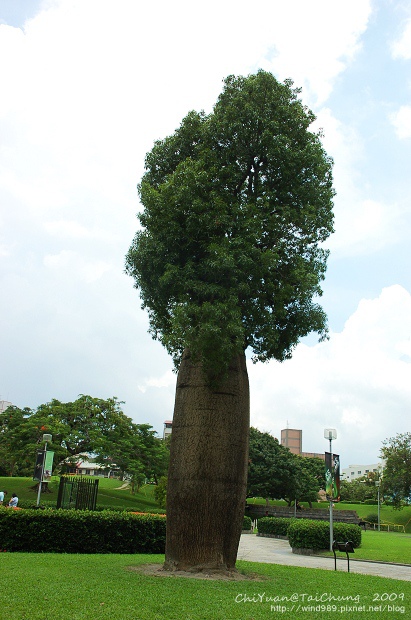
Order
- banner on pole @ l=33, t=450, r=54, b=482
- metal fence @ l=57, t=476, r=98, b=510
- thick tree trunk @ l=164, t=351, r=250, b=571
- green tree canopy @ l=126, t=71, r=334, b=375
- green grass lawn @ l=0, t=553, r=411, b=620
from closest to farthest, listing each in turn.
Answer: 1. green grass lawn @ l=0, t=553, r=411, b=620
2. thick tree trunk @ l=164, t=351, r=250, b=571
3. green tree canopy @ l=126, t=71, r=334, b=375
4. metal fence @ l=57, t=476, r=98, b=510
5. banner on pole @ l=33, t=450, r=54, b=482

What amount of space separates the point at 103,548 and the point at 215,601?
718 centimetres

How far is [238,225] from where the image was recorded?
9.85 meters

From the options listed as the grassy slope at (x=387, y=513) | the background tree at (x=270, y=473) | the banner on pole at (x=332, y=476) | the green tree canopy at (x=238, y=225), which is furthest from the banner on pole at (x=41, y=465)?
the grassy slope at (x=387, y=513)

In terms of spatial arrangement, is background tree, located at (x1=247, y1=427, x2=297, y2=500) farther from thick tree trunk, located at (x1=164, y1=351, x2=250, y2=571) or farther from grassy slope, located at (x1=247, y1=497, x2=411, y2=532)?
thick tree trunk, located at (x1=164, y1=351, x2=250, y2=571)

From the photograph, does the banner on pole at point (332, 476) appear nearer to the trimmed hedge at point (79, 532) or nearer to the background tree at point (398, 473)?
the trimmed hedge at point (79, 532)

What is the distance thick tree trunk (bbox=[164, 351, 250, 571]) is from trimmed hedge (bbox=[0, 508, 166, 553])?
4.31 m

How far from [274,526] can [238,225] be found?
21.6m

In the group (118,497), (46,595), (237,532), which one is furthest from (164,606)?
(118,497)

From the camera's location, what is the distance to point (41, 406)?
3200cm

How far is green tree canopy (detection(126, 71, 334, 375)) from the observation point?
31.0ft

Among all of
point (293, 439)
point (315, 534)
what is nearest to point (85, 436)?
point (315, 534)

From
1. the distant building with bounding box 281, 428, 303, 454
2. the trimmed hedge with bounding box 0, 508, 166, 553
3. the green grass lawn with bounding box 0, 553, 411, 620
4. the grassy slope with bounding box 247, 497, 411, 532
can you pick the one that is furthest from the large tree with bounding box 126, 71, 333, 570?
the distant building with bounding box 281, 428, 303, 454

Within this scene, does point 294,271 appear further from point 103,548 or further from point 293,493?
point 293,493

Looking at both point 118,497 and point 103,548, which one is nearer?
point 103,548
